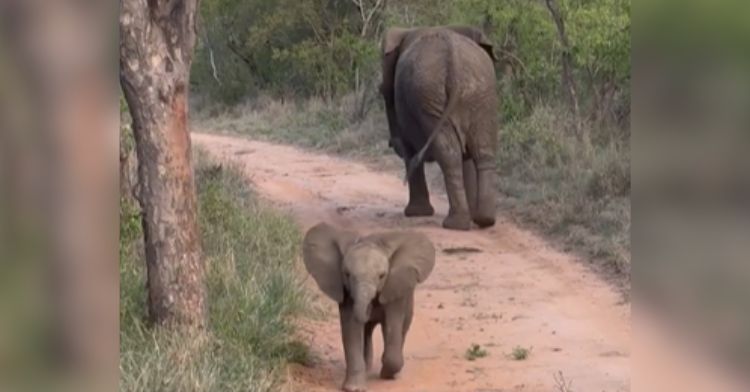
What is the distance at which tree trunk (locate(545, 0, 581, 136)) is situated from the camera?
13930 mm

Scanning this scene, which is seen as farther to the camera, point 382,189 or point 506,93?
point 506,93

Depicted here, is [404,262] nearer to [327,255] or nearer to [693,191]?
[327,255]

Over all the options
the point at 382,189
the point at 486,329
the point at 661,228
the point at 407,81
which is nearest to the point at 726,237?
the point at 661,228

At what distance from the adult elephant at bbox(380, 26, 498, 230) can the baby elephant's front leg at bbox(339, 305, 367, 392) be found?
449cm

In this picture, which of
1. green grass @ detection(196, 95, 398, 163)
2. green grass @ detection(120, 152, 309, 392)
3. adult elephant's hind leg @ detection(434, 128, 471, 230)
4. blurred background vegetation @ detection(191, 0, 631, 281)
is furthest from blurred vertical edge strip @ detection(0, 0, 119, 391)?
green grass @ detection(196, 95, 398, 163)

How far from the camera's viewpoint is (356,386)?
6.21 meters

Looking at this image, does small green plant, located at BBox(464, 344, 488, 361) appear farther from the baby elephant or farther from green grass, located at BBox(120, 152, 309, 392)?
green grass, located at BBox(120, 152, 309, 392)

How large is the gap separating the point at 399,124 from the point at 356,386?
587 centimetres

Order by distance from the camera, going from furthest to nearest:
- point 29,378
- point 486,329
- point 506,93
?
point 506,93 < point 486,329 < point 29,378

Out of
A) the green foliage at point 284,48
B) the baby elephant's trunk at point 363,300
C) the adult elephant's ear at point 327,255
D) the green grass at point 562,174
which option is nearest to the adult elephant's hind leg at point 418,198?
the green grass at point 562,174

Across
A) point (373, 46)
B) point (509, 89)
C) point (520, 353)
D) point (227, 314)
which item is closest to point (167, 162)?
point (227, 314)

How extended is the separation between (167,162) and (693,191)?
15.5 feet

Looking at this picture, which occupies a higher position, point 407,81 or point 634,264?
point 634,264

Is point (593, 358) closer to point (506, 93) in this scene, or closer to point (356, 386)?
point (356, 386)
